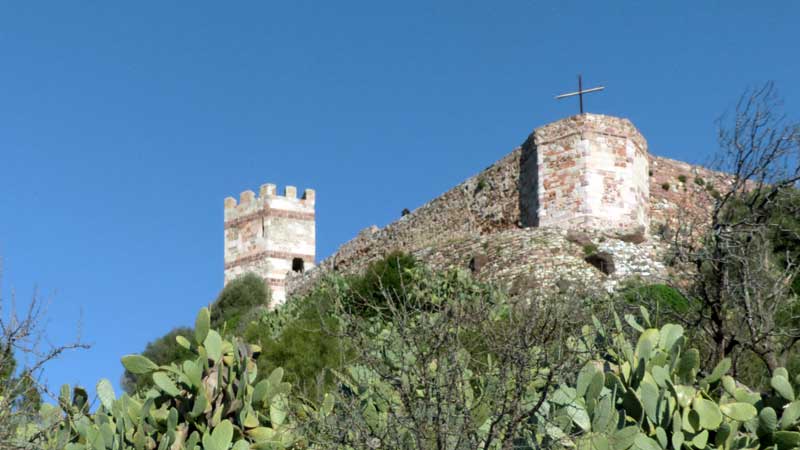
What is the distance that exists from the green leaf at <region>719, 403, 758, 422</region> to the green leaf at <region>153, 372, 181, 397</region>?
10.4 ft

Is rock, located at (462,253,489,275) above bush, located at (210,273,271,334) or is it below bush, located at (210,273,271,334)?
below

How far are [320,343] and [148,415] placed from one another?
948 centimetres

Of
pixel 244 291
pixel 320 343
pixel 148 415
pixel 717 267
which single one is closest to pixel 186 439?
pixel 148 415

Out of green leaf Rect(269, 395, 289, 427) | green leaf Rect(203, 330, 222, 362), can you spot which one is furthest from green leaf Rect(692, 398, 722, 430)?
green leaf Rect(203, 330, 222, 362)

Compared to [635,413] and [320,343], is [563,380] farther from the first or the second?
[320,343]

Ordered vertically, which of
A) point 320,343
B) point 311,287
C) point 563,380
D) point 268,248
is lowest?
point 563,380

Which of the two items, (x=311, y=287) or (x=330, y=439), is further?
(x=311, y=287)

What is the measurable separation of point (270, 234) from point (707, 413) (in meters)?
32.4

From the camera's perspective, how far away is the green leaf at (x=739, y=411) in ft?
19.0

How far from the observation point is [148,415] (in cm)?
645

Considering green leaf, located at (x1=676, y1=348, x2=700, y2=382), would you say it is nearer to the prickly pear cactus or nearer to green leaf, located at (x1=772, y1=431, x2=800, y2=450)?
green leaf, located at (x1=772, y1=431, x2=800, y2=450)

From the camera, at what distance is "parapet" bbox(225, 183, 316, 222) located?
38281mm

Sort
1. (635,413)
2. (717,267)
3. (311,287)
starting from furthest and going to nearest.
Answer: (311,287)
(717,267)
(635,413)

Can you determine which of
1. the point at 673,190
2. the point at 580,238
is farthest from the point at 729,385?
the point at 673,190
